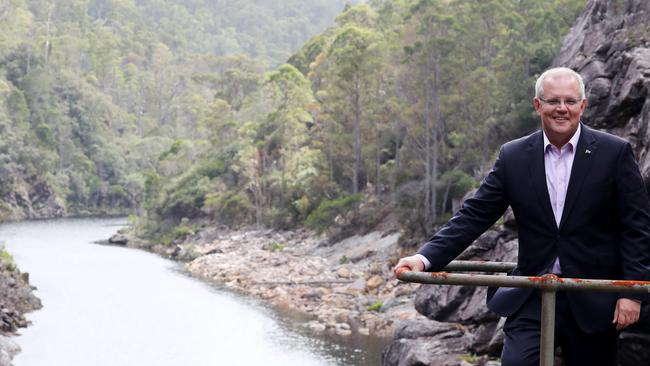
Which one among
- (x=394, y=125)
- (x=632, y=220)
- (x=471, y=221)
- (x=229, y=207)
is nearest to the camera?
(x=632, y=220)

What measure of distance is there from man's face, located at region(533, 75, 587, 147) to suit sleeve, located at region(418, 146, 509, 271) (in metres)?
0.26

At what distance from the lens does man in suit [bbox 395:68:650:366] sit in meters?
3.12

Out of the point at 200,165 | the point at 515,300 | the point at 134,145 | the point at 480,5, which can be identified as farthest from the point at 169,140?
the point at 515,300

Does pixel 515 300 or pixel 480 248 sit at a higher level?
pixel 515 300

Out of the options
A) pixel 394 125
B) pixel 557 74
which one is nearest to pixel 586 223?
pixel 557 74

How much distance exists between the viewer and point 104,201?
72.1 meters

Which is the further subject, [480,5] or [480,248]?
[480,5]

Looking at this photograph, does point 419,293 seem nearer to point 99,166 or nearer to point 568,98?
point 568,98

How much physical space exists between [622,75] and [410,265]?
9647 mm

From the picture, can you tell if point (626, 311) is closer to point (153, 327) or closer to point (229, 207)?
point (153, 327)

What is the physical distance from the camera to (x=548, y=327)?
2.97m

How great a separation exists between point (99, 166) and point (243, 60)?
15.1 metres

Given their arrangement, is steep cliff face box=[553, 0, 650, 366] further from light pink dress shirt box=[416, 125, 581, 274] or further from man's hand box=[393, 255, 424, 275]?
man's hand box=[393, 255, 424, 275]

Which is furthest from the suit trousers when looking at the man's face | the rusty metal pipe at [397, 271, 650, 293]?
the man's face
